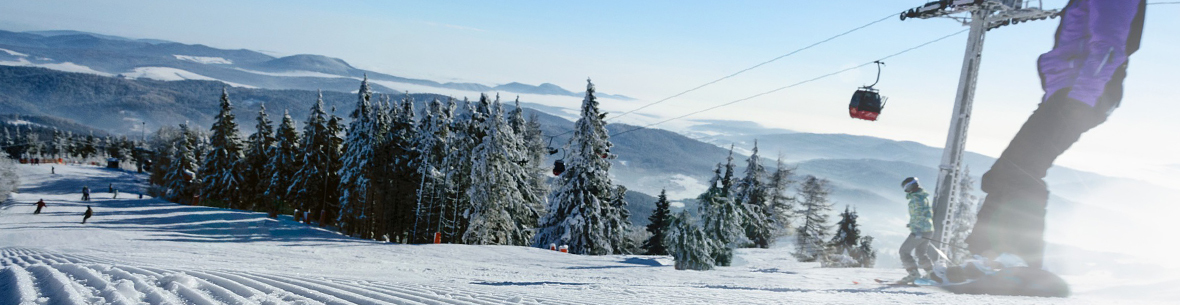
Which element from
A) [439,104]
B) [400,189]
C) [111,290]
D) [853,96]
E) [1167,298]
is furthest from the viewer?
Result: [400,189]

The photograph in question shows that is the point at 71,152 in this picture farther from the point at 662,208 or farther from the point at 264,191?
the point at 662,208

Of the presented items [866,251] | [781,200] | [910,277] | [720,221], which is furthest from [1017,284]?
[781,200]

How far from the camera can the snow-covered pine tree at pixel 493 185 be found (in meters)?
36.2

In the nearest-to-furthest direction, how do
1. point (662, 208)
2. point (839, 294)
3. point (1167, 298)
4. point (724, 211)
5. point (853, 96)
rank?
point (1167, 298) → point (839, 294) → point (853, 96) → point (724, 211) → point (662, 208)

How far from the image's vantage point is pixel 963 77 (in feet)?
46.5

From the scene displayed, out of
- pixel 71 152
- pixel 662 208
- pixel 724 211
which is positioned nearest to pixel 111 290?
pixel 724 211

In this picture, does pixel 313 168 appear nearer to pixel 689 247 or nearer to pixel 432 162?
pixel 432 162

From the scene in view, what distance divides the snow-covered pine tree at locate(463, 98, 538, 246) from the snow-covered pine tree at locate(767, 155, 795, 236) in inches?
832

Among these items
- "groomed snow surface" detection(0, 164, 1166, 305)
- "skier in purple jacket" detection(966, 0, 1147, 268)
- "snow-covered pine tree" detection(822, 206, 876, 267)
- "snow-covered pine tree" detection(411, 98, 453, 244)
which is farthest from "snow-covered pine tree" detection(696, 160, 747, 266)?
"snow-covered pine tree" detection(411, 98, 453, 244)

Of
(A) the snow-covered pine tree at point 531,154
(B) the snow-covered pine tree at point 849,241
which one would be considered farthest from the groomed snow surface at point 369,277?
(A) the snow-covered pine tree at point 531,154

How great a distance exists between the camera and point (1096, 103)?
11992 mm

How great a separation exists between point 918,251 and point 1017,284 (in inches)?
88.9

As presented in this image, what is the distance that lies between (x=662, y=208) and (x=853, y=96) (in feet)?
109

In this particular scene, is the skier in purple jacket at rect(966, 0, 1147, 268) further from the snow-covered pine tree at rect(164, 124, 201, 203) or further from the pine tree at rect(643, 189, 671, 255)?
the snow-covered pine tree at rect(164, 124, 201, 203)
